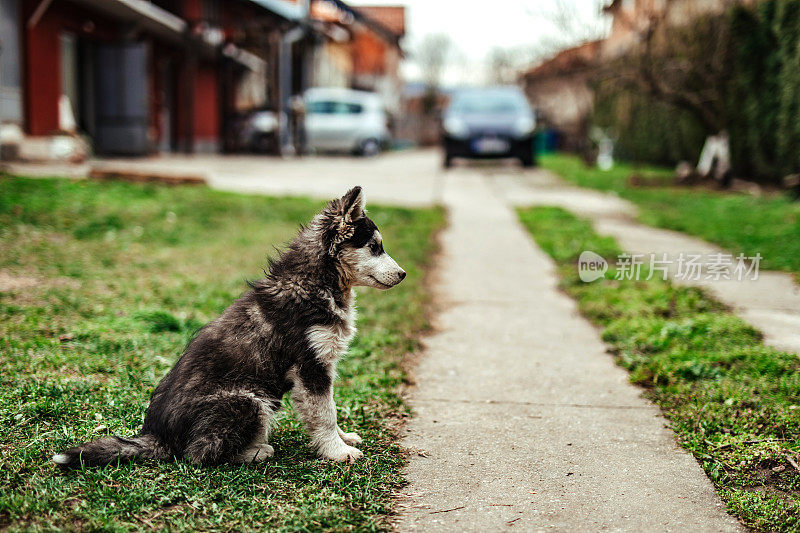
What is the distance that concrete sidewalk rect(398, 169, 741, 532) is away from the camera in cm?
290

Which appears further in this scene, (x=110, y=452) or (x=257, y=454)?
(x=257, y=454)

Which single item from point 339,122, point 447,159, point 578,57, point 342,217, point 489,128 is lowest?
point 342,217

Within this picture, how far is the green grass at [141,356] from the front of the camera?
Answer: 278 cm

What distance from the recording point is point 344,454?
328 cm

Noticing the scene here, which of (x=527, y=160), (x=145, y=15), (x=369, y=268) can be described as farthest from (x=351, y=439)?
(x=527, y=160)

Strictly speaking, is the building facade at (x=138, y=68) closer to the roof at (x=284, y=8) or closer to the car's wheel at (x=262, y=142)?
the roof at (x=284, y=8)

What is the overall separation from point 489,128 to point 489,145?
1.38ft

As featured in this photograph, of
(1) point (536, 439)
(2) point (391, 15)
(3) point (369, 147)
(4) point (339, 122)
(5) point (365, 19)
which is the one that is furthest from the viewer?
(2) point (391, 15)

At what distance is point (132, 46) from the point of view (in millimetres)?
16797

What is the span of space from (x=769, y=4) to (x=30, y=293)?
41.2 feet

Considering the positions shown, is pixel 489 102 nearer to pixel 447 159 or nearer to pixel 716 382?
pixel 447 159

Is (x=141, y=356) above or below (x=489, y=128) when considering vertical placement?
below

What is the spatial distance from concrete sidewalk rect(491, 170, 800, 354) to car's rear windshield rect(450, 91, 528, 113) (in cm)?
321

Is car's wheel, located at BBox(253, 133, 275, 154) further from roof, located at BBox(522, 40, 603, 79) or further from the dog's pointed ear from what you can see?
the dog's pointed ear
